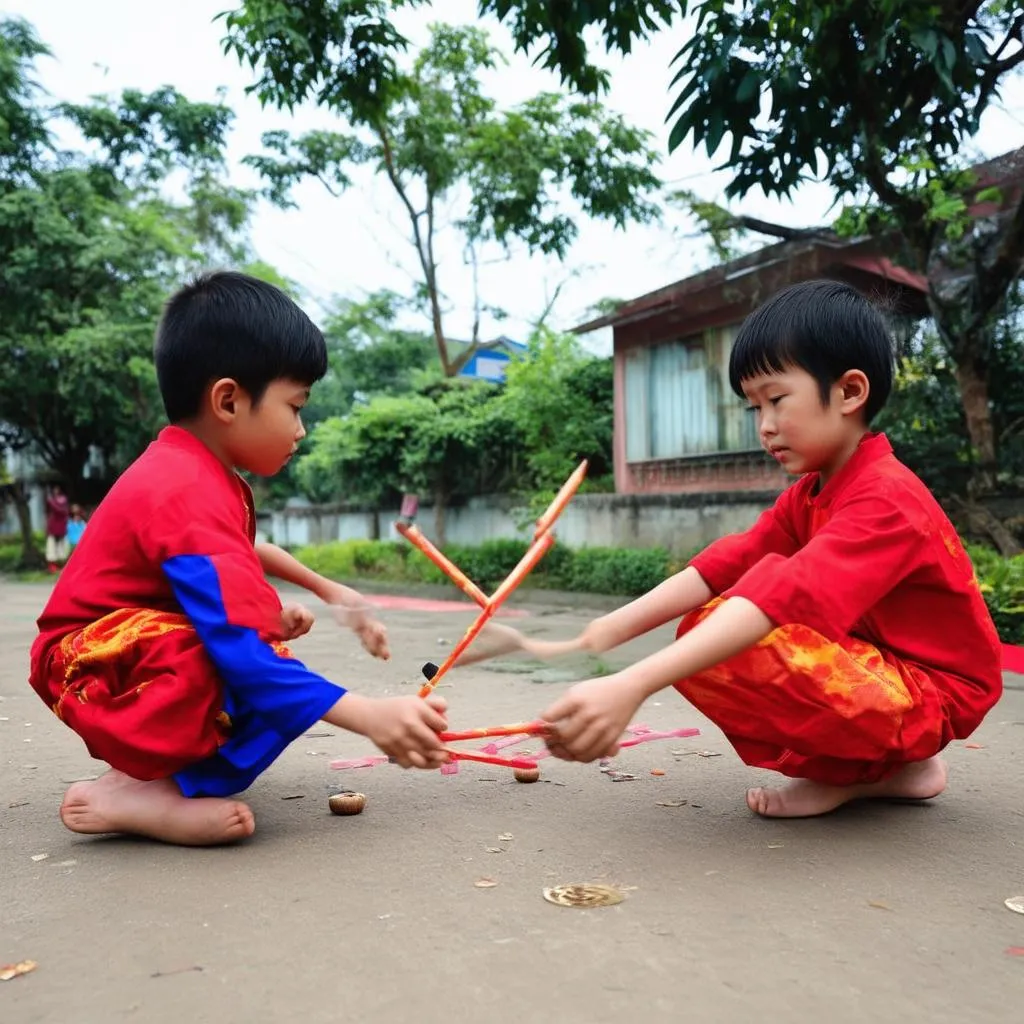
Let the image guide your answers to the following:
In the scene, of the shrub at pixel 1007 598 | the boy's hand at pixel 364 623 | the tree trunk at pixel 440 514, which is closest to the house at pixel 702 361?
the tree trunk at pixel 440 514

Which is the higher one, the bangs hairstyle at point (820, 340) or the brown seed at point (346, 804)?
the bangs hairstyle at point (820, 340)

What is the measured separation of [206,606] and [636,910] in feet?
2.97

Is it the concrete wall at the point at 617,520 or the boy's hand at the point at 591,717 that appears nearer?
the boy's hand at the point at 591,717

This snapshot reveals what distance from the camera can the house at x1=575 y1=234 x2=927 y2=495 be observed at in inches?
323

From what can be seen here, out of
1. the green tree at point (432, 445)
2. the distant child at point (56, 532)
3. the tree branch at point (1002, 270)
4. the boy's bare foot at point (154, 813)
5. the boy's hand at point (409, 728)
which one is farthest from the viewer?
the distant child at point (56, 532)

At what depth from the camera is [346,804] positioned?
2141mm

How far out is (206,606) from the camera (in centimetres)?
175

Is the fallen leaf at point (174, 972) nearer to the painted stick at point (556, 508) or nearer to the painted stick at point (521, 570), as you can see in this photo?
the painted stick at point (521, 570)

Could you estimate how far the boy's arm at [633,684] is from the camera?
60.8 inches

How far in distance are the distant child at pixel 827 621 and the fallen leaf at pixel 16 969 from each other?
0.82 metres

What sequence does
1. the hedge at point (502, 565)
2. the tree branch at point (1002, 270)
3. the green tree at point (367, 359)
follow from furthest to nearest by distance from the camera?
1. the green tree at point (367, 359)
2. the hedge at point (502, 565)
3. the tree branch at point (1002, 270)

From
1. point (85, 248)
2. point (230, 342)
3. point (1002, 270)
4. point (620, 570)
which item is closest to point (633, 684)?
point (230, 342)

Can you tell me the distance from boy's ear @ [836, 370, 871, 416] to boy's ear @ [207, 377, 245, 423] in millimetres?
1264

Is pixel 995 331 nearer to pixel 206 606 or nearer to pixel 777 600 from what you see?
pixel 777 600
